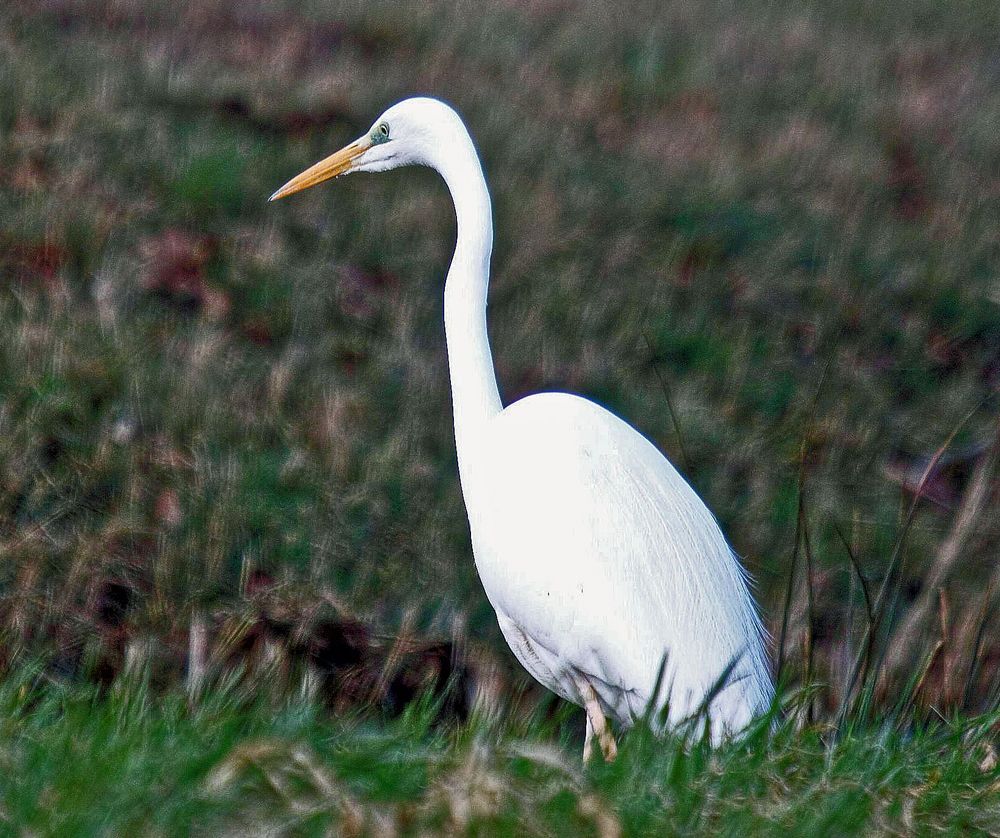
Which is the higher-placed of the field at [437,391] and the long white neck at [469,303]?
the long white neck at [469,303]

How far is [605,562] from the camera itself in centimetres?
357

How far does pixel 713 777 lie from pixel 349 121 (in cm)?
625

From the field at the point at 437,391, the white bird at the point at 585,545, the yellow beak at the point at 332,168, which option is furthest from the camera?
the yellow beak at the point at 332,168

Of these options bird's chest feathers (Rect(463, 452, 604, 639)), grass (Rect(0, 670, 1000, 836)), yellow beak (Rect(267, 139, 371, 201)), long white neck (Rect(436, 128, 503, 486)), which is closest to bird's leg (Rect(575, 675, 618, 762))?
bird's chest feathers (Rect(463, 452, 604, 639))

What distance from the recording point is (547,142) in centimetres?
841

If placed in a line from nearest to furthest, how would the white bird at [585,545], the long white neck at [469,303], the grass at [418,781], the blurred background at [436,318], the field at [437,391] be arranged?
the grass at [418,781], the field at [437,391], the white bird at [585,545], the long white neck at [469,303], the blurred background at [436,318]

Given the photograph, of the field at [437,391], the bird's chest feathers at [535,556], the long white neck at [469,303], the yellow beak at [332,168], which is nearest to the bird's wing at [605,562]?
the bird's chest feathers at [535,556]

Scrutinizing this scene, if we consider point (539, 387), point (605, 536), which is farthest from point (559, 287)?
point (605, 536)

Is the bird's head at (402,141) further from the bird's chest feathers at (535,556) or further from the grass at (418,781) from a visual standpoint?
the grass at (418,781)

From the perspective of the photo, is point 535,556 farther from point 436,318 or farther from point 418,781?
point 436,318

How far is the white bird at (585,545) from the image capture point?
350 centimetres

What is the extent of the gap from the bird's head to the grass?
1762 millimetres

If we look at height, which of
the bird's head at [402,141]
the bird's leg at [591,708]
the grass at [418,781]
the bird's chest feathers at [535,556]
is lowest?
the bird's leg at [591,708]

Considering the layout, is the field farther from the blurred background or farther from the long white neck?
the long white neck
